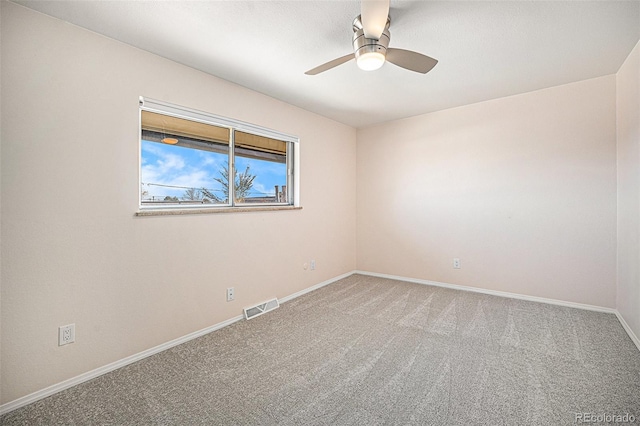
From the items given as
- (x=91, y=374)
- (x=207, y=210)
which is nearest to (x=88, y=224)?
(x=207, y=210)

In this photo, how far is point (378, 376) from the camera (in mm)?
1858

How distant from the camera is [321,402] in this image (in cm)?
162

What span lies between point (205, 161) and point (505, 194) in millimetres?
3449

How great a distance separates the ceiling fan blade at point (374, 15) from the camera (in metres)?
1.36

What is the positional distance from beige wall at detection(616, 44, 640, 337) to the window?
10.5ft

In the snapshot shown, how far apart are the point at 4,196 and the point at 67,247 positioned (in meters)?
0.42

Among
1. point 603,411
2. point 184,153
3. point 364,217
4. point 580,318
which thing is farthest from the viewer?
Result: point 364,217

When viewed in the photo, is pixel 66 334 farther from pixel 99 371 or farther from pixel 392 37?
pixel 392 37

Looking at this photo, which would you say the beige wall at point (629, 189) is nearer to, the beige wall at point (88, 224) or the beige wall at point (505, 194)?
the beige wall at point (505, 194)

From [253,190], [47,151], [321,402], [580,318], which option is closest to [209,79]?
[253,190]

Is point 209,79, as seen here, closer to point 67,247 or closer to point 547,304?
point 67,247

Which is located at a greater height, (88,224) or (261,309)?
(88,224)

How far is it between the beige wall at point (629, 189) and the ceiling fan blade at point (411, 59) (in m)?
1.84

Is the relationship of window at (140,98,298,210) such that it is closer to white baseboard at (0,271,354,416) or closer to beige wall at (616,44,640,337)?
white baseboard at (0,271,354,416)
